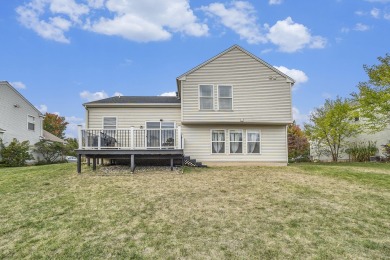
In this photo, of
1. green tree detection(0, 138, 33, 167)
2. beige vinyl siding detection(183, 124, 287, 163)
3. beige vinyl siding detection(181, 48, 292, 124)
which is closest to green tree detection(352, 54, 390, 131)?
beige vinyl siding detection(181, 48, 292, 124)

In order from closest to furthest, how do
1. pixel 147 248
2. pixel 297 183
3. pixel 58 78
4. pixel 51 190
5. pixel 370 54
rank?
pixel 147 248 → pixel 51 190 → pixel 297 183 → pixel 370 54 → pixel 58 78

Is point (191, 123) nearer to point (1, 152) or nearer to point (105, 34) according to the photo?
point (105, 34)

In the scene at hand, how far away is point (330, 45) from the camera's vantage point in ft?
57.1

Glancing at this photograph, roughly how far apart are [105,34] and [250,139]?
39.9ft

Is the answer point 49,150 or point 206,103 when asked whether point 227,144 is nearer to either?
point 206,103

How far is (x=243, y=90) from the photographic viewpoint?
16969 millimetres

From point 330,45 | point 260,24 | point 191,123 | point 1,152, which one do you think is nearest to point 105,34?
point 191,123

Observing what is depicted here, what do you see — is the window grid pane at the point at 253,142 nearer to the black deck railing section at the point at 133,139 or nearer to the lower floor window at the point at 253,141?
the lower floor window at the point at 253,141

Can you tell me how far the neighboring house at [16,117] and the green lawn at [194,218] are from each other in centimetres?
1381

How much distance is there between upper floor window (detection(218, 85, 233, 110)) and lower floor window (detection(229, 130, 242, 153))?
5.25 feet

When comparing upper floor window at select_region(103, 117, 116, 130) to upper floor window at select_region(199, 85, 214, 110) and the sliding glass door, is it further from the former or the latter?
upper floor window at select_region(199, 85, 214, 110)

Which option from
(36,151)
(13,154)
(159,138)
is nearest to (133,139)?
(159,138)

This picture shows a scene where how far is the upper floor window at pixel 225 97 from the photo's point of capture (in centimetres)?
1688

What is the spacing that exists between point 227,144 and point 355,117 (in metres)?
13.9
